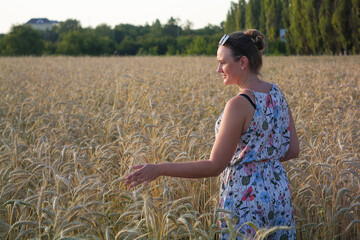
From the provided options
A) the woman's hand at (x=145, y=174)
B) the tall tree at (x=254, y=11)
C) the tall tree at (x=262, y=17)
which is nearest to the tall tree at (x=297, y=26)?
the tall tree at (x=262, y=17)

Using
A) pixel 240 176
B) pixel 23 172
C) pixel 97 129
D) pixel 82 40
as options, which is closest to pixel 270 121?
→ pixel 240 176

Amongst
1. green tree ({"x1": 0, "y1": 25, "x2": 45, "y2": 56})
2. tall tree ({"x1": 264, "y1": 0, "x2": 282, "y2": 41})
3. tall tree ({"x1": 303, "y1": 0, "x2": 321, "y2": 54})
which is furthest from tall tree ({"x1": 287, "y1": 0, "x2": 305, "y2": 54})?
green tree ({"x1": 0, "y1": 25, "x2": 45, "y2": 56})

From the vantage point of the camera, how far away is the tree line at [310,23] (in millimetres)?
26609

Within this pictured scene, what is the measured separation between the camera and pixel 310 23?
30.1 m

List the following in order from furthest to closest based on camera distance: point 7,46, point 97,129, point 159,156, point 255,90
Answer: point 7,46
point 97,129
point 159,156
point 255,90

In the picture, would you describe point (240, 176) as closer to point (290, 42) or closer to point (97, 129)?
point (97, 129)

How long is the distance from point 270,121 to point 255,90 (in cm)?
19

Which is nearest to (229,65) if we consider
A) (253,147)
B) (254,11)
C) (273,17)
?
(253,147)

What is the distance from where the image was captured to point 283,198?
86.8 inches

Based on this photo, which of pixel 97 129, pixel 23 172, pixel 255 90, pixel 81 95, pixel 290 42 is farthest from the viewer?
pixel 290 42

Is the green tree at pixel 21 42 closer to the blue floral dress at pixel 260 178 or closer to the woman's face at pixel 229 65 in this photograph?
the woman's face at pixel 229 65

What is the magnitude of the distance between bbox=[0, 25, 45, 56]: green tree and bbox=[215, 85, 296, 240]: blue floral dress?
43.8m

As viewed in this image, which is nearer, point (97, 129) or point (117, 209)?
point (117, 209)

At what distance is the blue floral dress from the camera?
2129 mm
